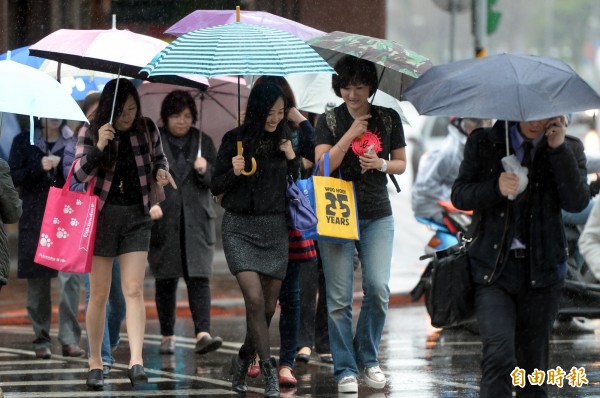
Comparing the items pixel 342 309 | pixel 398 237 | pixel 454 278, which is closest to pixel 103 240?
pixel 342 309

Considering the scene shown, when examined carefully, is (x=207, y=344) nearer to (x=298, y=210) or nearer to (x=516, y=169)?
(x=298, y=210)

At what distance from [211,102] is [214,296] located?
3859mm

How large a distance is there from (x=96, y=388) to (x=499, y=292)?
3.28 m

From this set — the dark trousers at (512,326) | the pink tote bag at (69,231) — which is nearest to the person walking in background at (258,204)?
the pink tote bag at (69,231)

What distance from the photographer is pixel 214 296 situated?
46.4 ft

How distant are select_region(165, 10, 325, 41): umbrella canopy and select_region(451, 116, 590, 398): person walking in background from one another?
2876 mm

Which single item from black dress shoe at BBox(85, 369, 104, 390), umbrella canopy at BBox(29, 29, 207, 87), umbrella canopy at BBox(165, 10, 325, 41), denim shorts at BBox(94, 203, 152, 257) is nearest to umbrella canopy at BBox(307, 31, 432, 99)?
umbrella canopy at BBox(165, 10, 325, 41)

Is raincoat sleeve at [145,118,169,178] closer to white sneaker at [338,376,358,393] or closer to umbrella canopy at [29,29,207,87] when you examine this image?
umbrella canopy at [29,29,207,87]

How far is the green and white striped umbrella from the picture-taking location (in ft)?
25.8

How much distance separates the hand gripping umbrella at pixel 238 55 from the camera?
7.88m

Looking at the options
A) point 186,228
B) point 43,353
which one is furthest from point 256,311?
point 43,353

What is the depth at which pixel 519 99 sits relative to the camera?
6.50 meters

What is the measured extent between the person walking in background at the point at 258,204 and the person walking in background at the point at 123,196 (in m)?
0.61

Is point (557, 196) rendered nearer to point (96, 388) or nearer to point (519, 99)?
point (519, 99)
